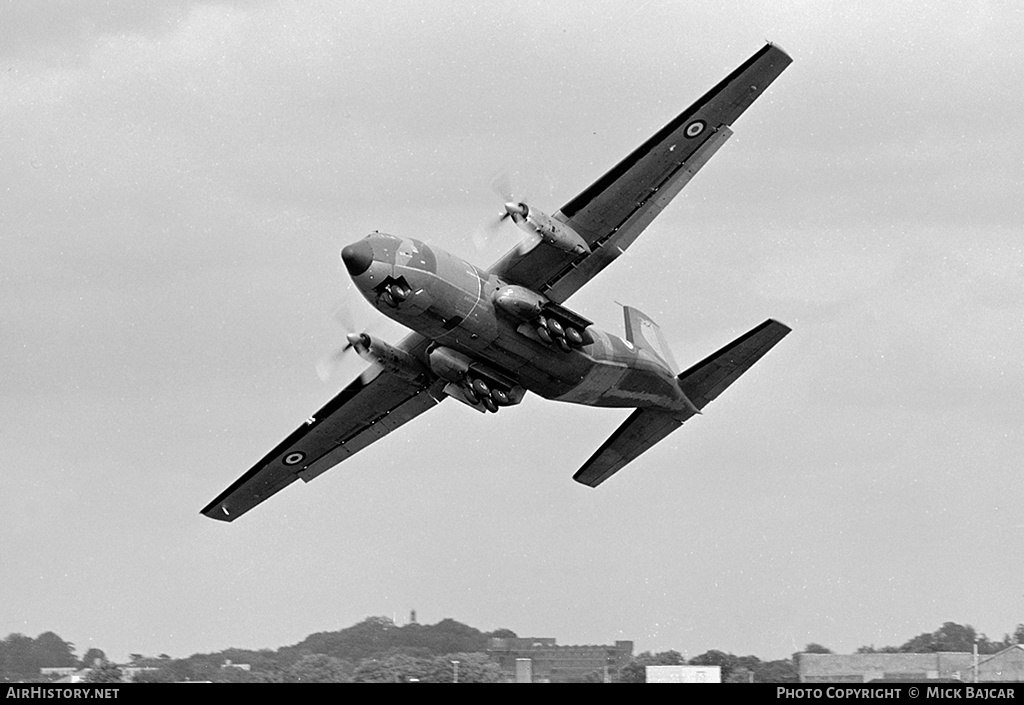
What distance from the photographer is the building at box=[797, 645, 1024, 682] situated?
35.2m

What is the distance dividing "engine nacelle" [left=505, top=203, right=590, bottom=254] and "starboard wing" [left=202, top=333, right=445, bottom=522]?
755 cm

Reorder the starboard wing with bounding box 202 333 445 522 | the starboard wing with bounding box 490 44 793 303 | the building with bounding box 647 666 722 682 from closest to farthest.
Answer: the starboard wing with bounding box 490 44 793 303, the building with bounding box 647 666 722 682, the starboard wing with bounding box 202 333 445 522

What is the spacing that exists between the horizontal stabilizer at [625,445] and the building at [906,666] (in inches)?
308

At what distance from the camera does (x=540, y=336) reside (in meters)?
34.6

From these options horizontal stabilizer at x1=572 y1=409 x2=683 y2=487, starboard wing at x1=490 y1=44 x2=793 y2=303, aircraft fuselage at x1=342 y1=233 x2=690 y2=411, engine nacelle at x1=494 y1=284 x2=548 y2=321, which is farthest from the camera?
horizontal stabilizer at x1=572 y1=409 x2=683 y2=487

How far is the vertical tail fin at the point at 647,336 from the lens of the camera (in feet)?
124

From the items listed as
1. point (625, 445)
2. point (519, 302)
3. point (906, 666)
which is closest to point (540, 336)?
point (519, 302)

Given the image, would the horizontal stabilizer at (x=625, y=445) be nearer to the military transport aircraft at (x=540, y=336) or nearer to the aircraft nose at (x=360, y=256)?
the military transport aircraft at (x=540, y=336)

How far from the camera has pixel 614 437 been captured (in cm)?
4072

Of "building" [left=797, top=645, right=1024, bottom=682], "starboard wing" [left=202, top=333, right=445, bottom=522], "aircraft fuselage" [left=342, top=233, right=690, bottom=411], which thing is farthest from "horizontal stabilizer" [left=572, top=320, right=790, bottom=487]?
"building" [left=797, top=645, right=1024, bottom=682]

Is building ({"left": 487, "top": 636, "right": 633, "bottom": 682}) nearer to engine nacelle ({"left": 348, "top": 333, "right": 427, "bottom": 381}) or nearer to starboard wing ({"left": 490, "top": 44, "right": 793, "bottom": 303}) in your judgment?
engine nacelle ({"left": 348, "top": 333, "right": 427, "bottom": 381})

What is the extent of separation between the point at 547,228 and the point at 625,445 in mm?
9425
